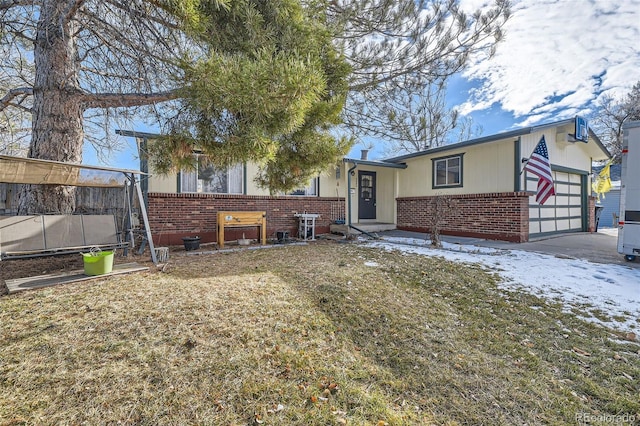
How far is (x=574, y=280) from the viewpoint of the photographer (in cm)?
430

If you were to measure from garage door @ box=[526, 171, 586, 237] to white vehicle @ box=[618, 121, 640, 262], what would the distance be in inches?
99.5

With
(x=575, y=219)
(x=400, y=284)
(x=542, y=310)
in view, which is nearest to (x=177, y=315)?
(x=400, y=284)

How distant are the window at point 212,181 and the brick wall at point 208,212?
0.24m

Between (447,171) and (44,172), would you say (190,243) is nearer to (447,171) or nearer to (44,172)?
(44,172)

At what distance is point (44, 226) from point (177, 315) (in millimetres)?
3091

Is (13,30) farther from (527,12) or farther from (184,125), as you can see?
(527,12)

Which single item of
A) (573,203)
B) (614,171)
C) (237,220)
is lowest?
(237,220)

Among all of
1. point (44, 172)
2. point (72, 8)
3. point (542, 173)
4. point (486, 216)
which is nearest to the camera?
point (72, 8)

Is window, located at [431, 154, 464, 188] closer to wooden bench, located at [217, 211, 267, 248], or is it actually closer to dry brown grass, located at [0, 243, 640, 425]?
wooden bench, located at [217, 211, 267, 248]

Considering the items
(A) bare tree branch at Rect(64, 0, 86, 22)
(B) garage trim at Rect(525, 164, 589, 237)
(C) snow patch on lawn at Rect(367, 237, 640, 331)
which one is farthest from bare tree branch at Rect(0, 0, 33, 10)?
(B) garage trim at Rect(525, 164, 589, 237)

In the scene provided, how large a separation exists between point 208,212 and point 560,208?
1138 centimetres

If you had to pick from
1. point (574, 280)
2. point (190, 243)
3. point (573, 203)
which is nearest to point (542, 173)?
point (574, 280)

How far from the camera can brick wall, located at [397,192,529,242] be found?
774 centimetres

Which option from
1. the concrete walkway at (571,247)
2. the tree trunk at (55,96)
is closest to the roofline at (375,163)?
the concrete walkway at (571,247)
